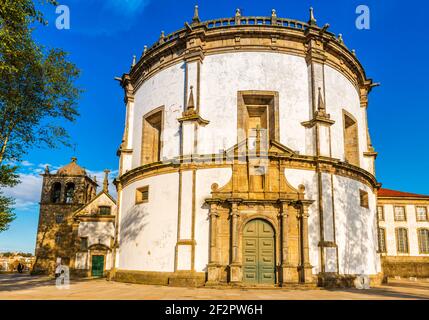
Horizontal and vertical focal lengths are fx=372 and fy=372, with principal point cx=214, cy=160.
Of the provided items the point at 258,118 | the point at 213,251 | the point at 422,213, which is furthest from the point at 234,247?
the point at 422,213

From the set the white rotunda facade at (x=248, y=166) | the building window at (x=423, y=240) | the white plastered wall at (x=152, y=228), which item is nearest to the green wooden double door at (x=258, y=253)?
the white rotunda facade at (x=248, y=166)

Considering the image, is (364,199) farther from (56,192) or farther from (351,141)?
(56,192)

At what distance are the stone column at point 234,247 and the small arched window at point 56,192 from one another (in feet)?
103

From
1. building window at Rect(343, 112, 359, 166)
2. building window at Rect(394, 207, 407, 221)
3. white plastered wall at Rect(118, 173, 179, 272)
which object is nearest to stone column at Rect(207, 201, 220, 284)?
white plastered wall at Rect(118, 173, 179, 272)

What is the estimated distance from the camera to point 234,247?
1559 centimetres

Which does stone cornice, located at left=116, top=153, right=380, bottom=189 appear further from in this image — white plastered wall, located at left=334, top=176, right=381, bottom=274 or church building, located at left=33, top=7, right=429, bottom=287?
white plastered wall, located at left=334, top=176, right=381, bottom=274

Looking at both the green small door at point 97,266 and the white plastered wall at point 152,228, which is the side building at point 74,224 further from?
the white plastered wall at point 152,228

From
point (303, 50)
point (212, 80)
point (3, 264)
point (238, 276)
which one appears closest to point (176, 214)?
point (238, 276)

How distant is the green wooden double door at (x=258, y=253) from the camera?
51.4ft

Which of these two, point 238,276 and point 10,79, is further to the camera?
point 238,276

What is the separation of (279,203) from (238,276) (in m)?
3.53

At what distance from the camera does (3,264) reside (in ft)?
139

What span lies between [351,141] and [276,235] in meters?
8.62
